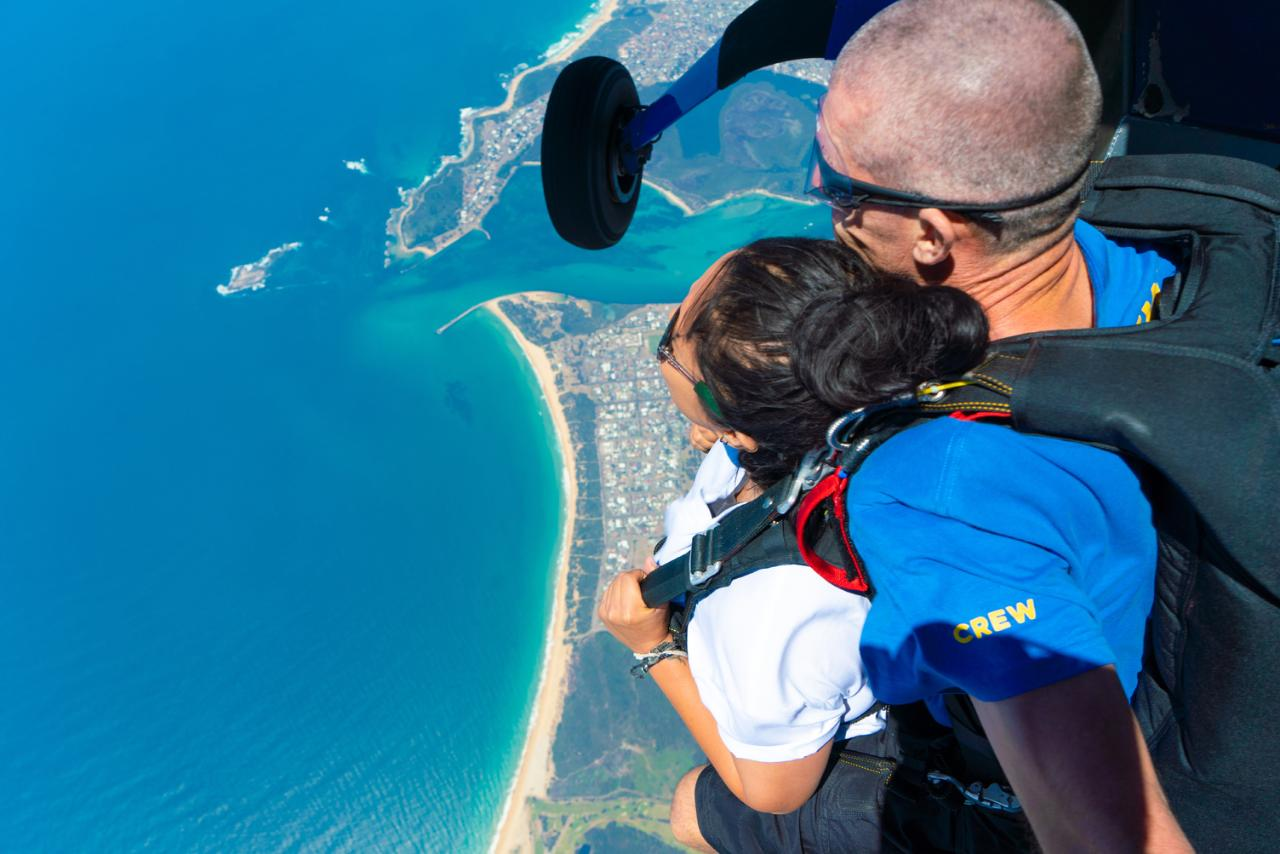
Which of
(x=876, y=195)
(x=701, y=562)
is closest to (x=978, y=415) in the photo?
(x=876, y=195)

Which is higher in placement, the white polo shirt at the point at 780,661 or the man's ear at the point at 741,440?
the man's ear at the point at 741,440

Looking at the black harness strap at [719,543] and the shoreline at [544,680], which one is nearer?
the black harness strap at [719,543]

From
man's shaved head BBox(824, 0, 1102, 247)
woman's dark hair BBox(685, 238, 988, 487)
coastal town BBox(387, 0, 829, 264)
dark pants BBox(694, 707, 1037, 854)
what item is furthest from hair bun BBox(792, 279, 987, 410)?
coastal town BBox(387, 0, 829, 264)

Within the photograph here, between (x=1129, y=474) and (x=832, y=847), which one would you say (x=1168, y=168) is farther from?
(x=832, y=847)

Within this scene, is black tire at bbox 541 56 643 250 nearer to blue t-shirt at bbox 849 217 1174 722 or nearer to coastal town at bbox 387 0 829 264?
blue t-shirt at bbox 849 217 1174 722

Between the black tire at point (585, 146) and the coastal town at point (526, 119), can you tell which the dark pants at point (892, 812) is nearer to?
the black tire at point (585, 146)

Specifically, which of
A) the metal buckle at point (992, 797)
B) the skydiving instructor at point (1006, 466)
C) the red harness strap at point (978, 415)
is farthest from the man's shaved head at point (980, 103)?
the metal buckle at point (992, 797)
